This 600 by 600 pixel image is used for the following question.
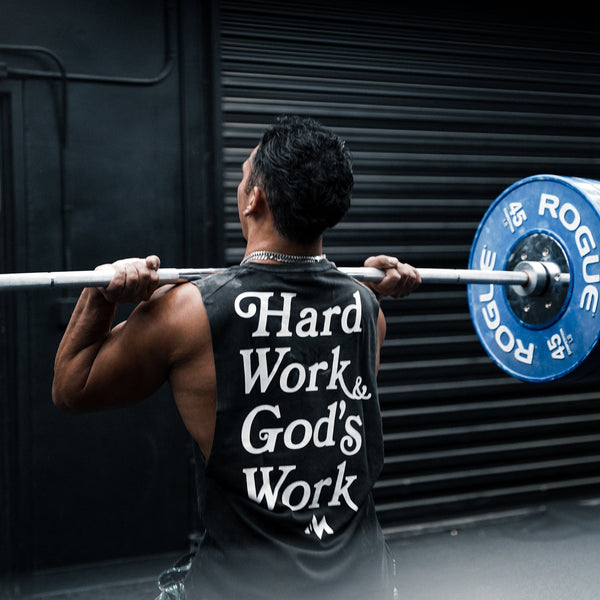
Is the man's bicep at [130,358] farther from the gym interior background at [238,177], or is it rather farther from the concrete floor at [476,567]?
the concrete floor at [476,567]

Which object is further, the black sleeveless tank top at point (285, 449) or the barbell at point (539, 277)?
the barbell at point (539, 277)

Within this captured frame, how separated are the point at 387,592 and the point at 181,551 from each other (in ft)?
8.99

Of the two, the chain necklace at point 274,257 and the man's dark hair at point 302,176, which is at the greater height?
the man's dark hair at point 302,176

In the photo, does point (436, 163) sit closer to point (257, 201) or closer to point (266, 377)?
point (257, 201)

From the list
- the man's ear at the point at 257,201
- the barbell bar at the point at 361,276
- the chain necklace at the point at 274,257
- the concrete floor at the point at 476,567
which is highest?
the man's ear at the point at 257,201

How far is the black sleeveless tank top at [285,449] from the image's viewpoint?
5.31ft

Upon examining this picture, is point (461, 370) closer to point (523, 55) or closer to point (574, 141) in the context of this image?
point (574, 141)

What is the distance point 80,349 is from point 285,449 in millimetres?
489

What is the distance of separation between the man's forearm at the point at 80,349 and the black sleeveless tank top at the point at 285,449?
0.23 metres

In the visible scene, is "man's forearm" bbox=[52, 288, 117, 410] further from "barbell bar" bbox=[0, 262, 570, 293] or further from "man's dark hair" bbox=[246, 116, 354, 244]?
"man's dark hair" bbox=[246, 116, 354, 244]

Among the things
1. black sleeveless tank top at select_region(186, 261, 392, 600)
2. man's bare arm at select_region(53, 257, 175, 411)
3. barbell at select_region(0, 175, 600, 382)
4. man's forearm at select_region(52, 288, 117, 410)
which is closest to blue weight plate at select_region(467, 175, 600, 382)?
barbell at select_region(0, 175, 600, 382)

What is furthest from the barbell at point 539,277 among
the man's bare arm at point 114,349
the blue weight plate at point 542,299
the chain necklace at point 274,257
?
the man's bare arm at point 114,349

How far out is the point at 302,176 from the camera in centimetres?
166

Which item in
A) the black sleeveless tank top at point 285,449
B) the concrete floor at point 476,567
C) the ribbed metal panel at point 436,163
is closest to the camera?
the black sleeveless tank top at point 285,449
